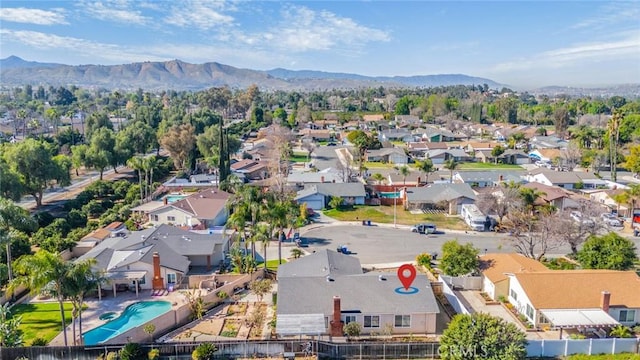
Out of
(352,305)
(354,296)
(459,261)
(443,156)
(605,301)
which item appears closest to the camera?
(605,301)

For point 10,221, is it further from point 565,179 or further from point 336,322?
point 565,179

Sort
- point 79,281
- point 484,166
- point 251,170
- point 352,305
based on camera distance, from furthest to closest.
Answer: point 484,166 → point 251,170 → point 352,305 → point 79,281

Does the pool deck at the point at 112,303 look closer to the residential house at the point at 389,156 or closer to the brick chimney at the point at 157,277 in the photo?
the brick chimney at the point at 157,277

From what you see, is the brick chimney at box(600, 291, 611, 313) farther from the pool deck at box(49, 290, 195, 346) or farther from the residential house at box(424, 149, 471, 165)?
the residential house at box(424, 149, 471, 165)

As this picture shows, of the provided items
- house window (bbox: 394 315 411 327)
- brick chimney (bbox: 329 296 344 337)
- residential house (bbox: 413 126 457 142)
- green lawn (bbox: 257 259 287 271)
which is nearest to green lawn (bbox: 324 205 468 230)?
green lawn (bbox: 257 259 287 271)

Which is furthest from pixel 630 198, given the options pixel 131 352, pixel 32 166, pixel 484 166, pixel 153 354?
pixel 32 166

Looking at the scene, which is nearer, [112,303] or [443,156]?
[112,303]

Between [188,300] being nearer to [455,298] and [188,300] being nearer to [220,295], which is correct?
[220,295]

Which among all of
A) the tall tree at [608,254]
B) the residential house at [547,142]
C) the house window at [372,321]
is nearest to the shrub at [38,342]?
the house window at [372,321]
